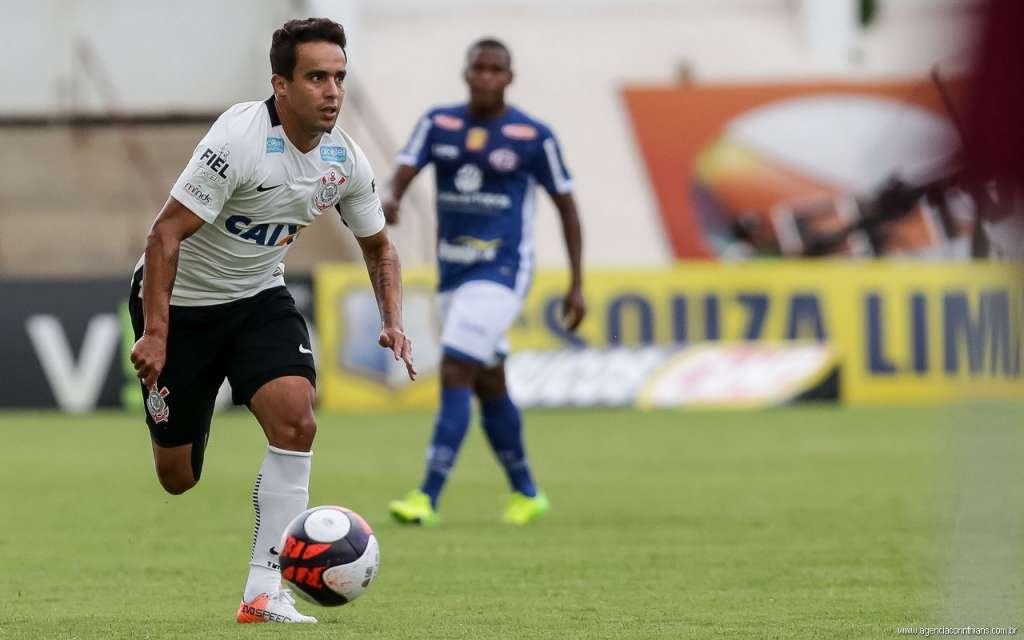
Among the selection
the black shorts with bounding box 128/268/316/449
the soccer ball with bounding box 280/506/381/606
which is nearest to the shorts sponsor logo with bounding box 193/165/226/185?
the black shorts with bounding box 128/268/316/449

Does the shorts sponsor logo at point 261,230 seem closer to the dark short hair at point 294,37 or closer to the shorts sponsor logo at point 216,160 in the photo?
the shorts sponsor logo at point 216,160

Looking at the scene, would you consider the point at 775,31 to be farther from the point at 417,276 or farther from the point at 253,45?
the point at 417,276

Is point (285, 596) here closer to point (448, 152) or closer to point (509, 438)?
point (509, 438)

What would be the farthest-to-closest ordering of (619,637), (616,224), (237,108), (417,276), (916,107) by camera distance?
(616,224) < (417,276) < (237,108) < (619,637) < (916,107)

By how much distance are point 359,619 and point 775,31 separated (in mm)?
26049

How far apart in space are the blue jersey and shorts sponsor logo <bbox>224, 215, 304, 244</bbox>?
351 centimetres

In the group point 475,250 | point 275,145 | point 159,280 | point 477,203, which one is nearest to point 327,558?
point 159,280

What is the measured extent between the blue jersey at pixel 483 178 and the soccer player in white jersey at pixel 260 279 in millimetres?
3214

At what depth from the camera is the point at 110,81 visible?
3033 centimetres

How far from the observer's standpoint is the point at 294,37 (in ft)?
19.9

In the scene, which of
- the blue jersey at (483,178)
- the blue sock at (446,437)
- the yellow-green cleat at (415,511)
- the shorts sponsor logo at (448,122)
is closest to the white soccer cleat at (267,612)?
the yellow-green cleat at (415,511)

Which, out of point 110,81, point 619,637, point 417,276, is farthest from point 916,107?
point 110,81

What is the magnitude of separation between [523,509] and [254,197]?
13.3 feet

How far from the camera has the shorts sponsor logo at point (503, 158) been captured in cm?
991
